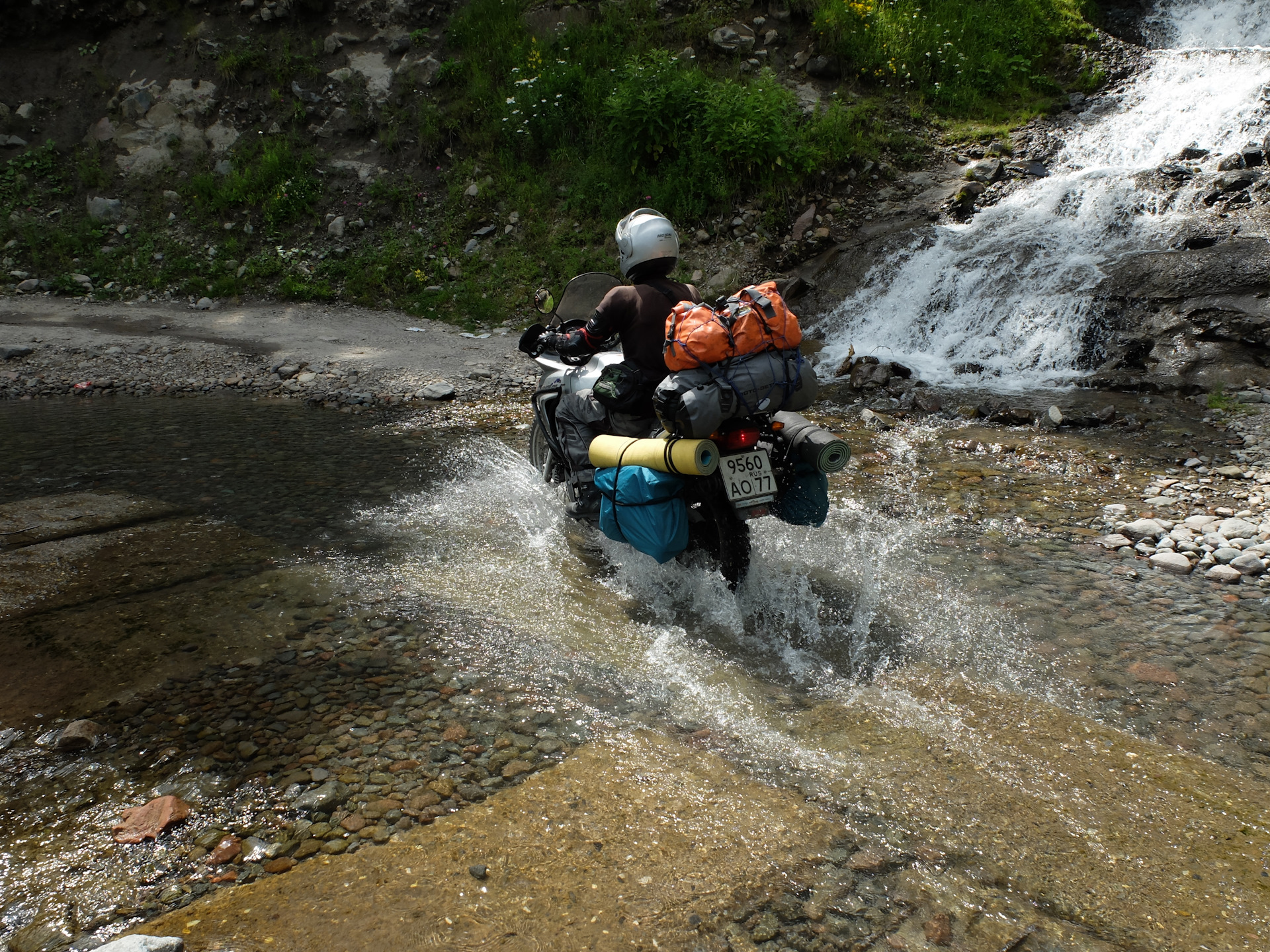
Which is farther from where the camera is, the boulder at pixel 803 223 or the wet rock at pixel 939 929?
the boulder at pixel 803 223

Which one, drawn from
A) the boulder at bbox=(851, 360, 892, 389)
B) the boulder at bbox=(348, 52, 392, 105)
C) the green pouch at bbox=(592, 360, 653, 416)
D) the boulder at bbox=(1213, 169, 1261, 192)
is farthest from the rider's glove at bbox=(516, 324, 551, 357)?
the boulder at bbox=(348, 52, 392, 105)

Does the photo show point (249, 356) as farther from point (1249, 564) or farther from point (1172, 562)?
point (1249, 564)

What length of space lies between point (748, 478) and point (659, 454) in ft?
1.42

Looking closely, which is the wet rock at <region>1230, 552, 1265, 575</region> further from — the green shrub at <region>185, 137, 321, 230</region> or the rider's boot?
the green shrub at <region>185, 137, 321, 230</region>

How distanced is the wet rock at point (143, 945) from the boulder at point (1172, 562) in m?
4.95

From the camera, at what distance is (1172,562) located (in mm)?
4637

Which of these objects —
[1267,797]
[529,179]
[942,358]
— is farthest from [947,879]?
[529,179]

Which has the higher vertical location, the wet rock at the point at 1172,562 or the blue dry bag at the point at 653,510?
the blue dry bag at the point at 653,510

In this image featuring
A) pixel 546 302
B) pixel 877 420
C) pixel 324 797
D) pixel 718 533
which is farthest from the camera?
pixel 877 420

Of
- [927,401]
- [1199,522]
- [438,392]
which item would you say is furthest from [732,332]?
[438,392]

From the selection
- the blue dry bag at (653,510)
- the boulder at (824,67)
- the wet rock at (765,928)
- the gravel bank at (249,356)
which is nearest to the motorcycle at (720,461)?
the blue dry bag at (653,510)

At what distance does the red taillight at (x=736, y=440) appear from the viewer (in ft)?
12.5

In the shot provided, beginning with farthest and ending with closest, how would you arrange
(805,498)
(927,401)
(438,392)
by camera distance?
(438,392) < (927,401) < (805,498)

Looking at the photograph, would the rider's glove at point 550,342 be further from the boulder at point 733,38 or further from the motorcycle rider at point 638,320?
the boulder at point 733,38
